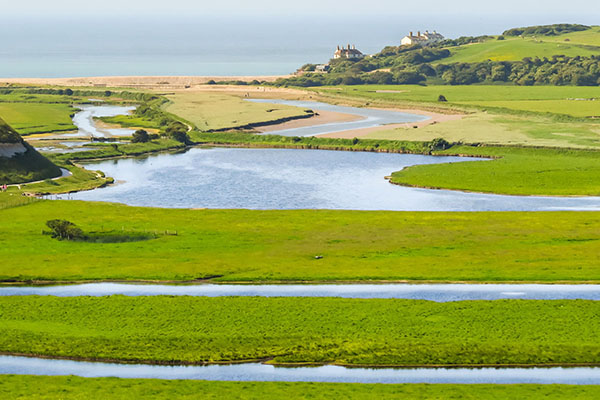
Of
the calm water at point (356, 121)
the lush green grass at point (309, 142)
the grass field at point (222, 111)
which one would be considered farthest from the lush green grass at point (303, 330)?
the grass field at point (222, 111)

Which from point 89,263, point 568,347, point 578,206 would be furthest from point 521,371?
point 578,206

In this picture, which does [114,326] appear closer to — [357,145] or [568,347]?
[568,347]

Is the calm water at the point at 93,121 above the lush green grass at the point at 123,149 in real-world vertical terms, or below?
above

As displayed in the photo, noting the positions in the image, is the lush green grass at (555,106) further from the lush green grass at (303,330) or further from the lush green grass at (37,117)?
the lush green grass at (303,330)

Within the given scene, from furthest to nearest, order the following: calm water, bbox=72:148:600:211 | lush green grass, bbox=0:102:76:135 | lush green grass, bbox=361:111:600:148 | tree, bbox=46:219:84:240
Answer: lush green grass, bbox=0:102:76:135
lush green grass, bbox=361:111:600:148
calm water, bbox=72:148:600:211
tree, bbox=46:219:84:240

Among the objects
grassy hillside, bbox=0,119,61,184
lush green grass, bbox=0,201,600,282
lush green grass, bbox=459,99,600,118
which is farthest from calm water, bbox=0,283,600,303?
lush green grass, bbox=459,99,600,118

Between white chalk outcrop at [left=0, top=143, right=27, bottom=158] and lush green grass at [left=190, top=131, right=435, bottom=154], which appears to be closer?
white chalk outcrop at [left=0, top=143, right=27, bottom=158]

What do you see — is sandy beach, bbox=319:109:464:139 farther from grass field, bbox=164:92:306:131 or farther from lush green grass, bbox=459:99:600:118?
grass field, bbox=164:92:306:131
